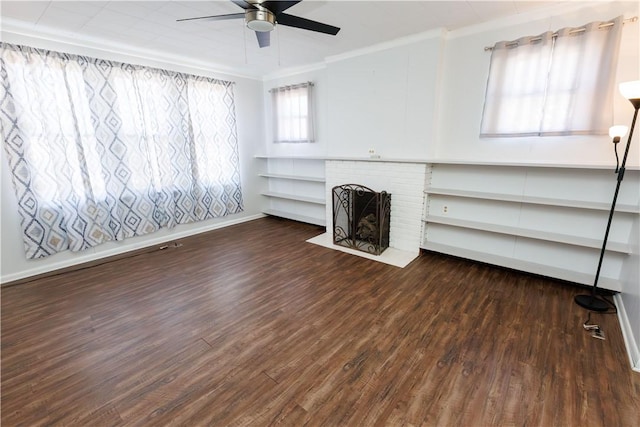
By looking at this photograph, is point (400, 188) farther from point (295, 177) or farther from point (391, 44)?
point (295, 177)

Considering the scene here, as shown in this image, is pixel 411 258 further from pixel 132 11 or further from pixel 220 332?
pixel 132 11

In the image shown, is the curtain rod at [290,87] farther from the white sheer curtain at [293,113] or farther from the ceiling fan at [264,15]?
the ceiling fan at [264,15]

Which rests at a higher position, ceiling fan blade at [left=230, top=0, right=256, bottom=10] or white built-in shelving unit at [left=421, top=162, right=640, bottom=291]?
ceiling fan blade at [left=230, top=0, right=256, bottom=10]

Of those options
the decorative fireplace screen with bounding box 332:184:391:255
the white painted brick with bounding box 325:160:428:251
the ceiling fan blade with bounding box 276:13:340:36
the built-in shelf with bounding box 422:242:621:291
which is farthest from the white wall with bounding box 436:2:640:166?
the ceiling fan blade with bounding box 276:13:340:36

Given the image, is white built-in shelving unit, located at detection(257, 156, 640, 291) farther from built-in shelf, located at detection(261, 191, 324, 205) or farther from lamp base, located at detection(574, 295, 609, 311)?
built-in shelf, located at detection(261, 191, 324, 205)

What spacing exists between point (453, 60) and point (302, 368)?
11.7 ft

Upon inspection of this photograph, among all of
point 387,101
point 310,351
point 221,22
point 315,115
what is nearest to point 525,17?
point 387,101

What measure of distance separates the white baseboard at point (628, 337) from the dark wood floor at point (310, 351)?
5 cm

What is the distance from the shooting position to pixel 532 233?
2.98 metres

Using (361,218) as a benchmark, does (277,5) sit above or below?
above

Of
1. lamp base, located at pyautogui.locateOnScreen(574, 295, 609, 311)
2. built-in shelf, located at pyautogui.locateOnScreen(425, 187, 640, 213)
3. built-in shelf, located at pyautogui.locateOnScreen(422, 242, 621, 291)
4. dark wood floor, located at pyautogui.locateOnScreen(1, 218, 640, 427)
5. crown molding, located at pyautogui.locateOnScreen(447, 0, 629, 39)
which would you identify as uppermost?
crown molding, located at pyautogui.locateOnScreen(447, 0, 629, 39)

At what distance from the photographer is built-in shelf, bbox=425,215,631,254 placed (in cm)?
261

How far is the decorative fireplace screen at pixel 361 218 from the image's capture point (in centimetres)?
373

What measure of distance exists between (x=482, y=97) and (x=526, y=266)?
1927 mm
